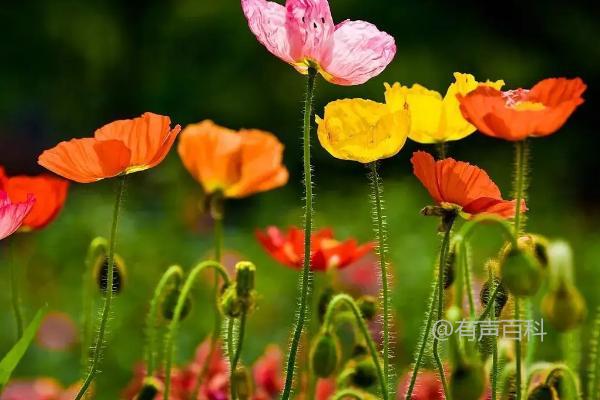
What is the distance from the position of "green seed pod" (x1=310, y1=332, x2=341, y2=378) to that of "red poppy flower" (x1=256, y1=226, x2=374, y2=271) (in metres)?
0.12

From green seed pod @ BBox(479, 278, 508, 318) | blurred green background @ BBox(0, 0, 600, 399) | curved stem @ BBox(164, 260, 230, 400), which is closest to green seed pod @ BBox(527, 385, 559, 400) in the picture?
green seed pod @ BBox(479, 278, 508, 318)

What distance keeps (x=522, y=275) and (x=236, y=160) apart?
52cm

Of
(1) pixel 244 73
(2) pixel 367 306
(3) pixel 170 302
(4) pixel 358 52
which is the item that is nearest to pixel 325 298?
(2) pixel 367 306

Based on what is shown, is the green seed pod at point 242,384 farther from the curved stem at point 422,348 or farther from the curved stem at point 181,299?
the curved stem at point 422,348

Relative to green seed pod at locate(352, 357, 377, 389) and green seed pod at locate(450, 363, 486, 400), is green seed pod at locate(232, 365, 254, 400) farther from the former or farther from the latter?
green seed pod at locate(450, 363, 486, 400)

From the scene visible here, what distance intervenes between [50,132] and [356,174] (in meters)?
2.25

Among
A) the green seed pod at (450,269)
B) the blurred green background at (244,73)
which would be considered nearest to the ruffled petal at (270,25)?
the green seed pod at (450,269)

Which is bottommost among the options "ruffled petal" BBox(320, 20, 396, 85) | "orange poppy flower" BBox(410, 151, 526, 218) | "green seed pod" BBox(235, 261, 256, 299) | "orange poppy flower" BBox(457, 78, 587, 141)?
"green seed pod" BBox(235, 261, 256, 299)

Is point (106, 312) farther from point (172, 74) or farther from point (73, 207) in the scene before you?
point (172, 74)

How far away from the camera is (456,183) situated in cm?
89

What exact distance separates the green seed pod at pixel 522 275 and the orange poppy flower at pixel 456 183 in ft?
0.36

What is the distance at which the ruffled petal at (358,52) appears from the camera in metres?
0.94

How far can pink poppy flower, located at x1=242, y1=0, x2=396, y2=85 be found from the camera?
927 millimetres

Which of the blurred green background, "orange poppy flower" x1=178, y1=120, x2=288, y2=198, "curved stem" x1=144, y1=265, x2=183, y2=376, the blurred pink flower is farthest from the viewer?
the blurred green background
